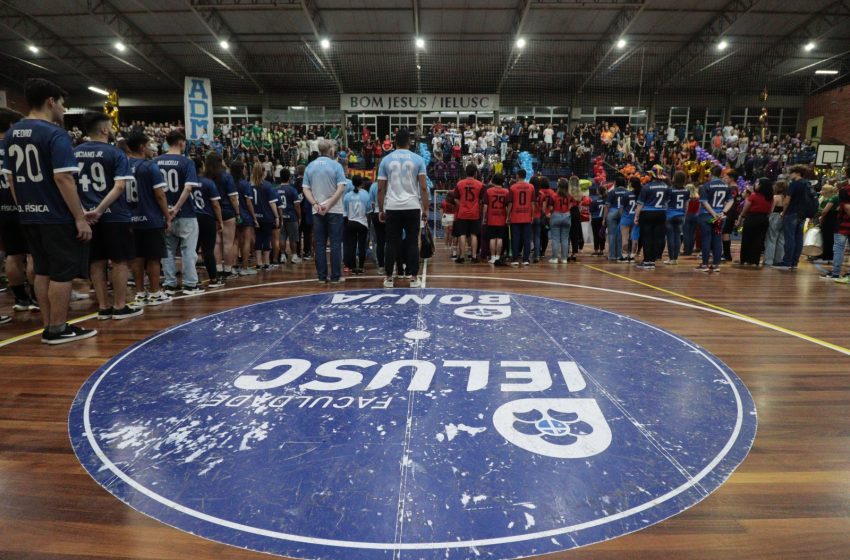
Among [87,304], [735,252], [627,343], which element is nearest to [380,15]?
[735,252]

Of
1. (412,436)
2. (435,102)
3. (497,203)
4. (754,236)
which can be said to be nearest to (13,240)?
(412,436)

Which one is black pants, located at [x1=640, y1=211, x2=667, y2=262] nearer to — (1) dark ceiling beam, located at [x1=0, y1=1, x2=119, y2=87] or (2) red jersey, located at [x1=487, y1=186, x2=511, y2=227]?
(2) red jersey, located at [x1=487, y1=186, x2=511, y2=227]

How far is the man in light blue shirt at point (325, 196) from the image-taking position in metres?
6.02

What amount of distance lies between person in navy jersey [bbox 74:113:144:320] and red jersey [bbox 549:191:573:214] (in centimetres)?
645

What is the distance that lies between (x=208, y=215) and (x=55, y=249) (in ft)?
7.98

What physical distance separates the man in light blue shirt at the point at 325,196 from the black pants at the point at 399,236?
26.6 inches

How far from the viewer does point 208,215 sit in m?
6.05

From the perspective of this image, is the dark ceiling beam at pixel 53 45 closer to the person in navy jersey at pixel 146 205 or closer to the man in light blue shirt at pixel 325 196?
the person in navy jersey at pixel 146 205

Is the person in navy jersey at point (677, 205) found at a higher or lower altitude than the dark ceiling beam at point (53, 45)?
lower

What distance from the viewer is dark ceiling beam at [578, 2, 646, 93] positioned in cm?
1856

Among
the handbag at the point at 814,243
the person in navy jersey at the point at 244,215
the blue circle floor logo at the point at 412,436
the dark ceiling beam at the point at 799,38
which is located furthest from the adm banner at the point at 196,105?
the dark ceiling beam at the point at 799,38

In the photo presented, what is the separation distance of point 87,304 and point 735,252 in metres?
13.2

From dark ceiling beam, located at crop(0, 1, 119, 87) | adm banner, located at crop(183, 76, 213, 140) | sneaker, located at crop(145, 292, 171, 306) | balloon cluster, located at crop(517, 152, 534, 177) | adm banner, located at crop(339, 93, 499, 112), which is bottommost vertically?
sneaker, located at crop(145, 292, 171, 306)

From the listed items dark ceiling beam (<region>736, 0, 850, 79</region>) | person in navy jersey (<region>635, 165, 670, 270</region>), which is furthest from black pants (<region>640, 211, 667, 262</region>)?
dark ceiling beam (<region>736, 0, 850, 79</region>)
